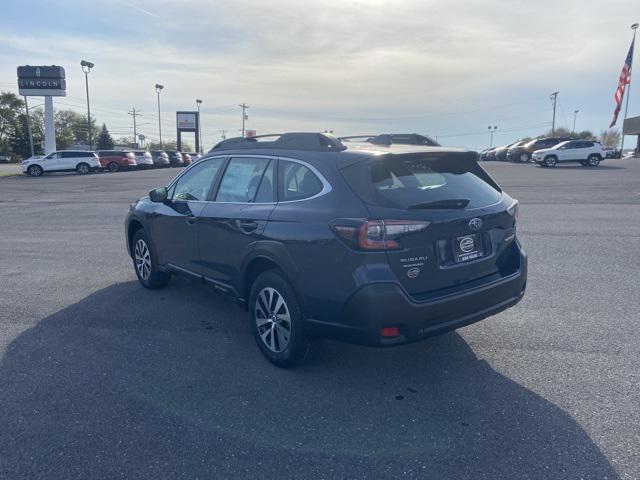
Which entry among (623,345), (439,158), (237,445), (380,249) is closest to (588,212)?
(623,345)

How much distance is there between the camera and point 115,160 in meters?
42.7

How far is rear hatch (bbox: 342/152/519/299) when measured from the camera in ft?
11.0

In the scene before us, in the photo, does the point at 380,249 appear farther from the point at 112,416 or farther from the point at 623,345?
the point at 623,345

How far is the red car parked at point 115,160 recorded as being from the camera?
42.4 meters

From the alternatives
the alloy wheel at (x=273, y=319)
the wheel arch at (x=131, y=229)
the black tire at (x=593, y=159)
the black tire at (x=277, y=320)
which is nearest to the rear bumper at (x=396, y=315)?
the black tire at (x=277, y=320)

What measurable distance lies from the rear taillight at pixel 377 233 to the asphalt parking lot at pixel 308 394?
3.68 ft

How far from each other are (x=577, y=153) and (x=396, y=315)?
34.2 meters

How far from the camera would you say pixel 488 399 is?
138 inches

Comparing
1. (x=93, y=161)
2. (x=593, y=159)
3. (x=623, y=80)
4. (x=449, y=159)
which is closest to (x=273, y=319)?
(x=449, y=159)

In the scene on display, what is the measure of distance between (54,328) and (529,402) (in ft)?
14.2

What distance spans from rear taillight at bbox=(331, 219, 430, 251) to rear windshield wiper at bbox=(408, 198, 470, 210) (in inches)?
6.6

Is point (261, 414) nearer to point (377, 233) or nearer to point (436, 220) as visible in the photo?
point (377, 233)

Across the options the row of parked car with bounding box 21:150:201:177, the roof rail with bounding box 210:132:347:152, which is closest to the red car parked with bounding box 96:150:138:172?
the row of parked car with bounding box 21:150:201:177

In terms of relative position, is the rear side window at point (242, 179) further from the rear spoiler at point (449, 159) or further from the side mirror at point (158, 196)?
the side mirror at point (158, 196)
